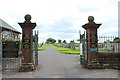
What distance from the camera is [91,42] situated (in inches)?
381

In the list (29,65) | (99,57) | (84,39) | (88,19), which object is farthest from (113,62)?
(29,65)

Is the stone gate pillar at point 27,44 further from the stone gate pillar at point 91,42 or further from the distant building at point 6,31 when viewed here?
the stone gate pillar at point 91,42

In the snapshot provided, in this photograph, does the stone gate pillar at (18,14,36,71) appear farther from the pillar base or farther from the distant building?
the distant building

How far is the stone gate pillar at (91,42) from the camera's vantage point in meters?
9.67

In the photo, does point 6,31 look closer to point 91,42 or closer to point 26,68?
point 26,68

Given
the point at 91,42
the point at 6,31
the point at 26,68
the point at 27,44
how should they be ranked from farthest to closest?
the point at 6,31 → the point at 91,42 → the point at 27,44 → the point at 26,68

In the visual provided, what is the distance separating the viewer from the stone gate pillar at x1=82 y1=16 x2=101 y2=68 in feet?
31.7

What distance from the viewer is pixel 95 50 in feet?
31.7

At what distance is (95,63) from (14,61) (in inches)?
309

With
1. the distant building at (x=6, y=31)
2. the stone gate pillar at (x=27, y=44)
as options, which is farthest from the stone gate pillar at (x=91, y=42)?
the distant building at (x=6, y=31)

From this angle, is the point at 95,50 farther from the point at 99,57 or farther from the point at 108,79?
the point at 108,79

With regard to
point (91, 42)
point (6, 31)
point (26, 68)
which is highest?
point (6, 31)

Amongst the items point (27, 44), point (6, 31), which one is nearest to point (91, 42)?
point (27, 44)

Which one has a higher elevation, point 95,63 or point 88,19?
point 88,19
